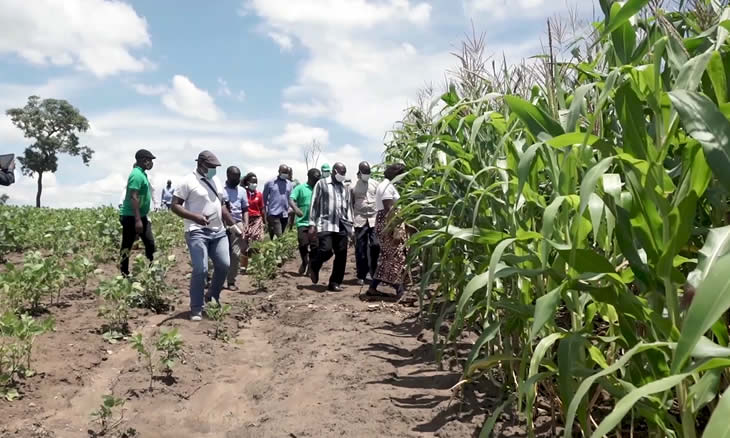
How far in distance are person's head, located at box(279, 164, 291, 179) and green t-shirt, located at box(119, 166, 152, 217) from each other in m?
3.05

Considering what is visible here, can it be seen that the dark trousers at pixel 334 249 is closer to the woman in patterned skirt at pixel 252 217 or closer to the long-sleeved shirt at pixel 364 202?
the long-sleeved shirt at pixel 364 202

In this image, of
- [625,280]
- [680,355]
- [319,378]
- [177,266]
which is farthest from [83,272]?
[680,355]

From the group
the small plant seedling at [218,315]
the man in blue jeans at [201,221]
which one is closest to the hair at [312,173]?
the man in blue jeans at [201,221]

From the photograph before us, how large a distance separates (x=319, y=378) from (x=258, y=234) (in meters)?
4.95

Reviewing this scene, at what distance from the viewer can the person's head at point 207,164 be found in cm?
541

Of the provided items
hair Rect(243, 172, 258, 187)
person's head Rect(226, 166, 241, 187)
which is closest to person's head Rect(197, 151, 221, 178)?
person's head Rect(226, 166, 241, 187)

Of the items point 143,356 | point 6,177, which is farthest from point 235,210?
point 143,356

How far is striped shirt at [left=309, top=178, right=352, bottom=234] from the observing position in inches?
270

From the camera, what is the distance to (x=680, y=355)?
102 cm

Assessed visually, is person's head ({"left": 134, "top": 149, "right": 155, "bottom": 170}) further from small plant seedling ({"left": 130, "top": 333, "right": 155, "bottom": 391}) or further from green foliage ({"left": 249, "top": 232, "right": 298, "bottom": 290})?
small plant seedling ({"left": 130, "top": 333, "right": 155, "bottom": 391})

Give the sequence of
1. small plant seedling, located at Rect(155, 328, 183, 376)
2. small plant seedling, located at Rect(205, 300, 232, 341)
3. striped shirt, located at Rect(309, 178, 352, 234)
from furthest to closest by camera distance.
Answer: striped shirt, located at Rect(309, 178, 352, 234), small plant seedling, located at Rect(205, 300, 232, 341), small plant seedling, located at Rect(155, 328, 183, 376)

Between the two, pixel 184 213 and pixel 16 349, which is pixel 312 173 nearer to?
pixel 184 213

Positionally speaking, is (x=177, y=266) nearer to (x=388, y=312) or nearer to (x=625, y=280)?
(x=388, y=312)

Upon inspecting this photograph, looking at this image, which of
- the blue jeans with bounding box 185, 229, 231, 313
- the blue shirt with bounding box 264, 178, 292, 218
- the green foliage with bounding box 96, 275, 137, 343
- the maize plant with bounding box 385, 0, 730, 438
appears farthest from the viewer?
the blue shirt with bounding box 264, 178, 292, 218
